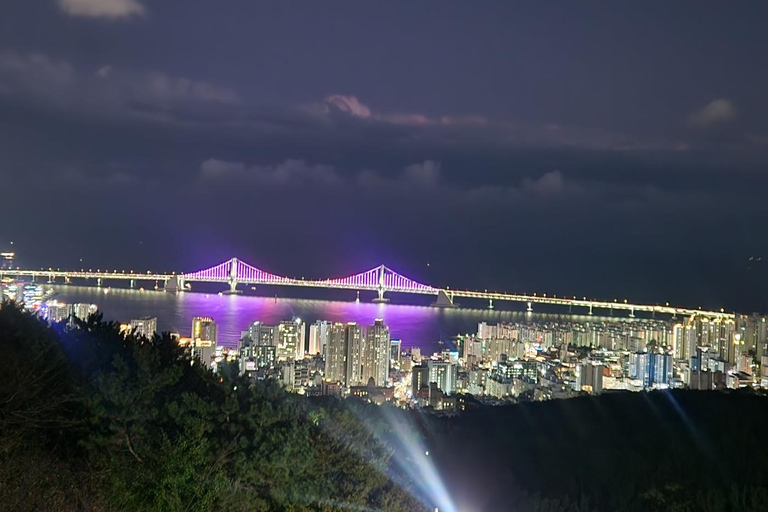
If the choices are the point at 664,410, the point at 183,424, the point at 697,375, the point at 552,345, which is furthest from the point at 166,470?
the point at 552,345

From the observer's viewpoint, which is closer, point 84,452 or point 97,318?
point 84,452

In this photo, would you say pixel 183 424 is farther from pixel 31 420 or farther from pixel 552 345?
pixel 552 345

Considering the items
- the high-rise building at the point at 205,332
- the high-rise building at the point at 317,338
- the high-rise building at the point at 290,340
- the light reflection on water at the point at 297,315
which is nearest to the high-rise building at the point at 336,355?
the high-rise building at the point at 317,338

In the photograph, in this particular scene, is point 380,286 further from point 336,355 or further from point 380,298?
point 336,355

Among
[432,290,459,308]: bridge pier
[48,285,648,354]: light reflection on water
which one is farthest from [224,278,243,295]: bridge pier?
[432,290,459,308]: bridge pier

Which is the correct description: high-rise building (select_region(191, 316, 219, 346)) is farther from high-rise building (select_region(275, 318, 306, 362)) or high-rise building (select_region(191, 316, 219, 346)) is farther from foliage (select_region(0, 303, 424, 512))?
foliage (select_region(0, 303, 424, 512))

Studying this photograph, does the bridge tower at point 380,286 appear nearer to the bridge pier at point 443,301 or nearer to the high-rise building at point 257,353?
the bridge pier at point 443,301

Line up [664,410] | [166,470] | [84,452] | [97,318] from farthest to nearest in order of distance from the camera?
[664,410] < [97,318] < [84,452] < [166,470]
